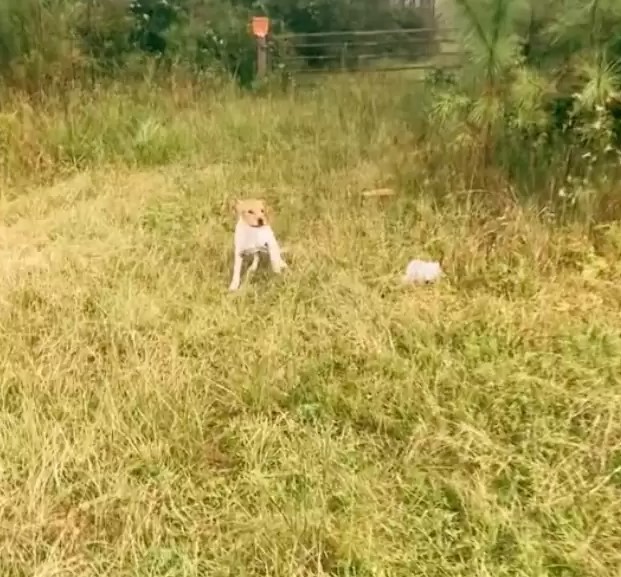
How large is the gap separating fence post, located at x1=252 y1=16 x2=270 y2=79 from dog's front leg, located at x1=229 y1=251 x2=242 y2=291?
13.2ft

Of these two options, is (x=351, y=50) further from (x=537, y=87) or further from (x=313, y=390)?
(x=313, y=390)

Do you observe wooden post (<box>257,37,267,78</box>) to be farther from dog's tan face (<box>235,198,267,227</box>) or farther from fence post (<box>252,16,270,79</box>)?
dog's tan face (<box>235,198,267,227</box>)

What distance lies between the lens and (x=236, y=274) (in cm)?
319

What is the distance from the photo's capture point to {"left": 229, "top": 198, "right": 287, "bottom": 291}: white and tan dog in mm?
3209

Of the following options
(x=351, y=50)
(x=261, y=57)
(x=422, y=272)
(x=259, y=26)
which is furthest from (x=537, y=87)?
(x=351, y=50)

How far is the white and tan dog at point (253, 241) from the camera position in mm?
3209

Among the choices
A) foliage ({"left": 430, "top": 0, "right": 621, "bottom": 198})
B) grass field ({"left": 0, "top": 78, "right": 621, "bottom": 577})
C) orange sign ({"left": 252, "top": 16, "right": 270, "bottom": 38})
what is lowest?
grass field ({"left": 0, "top": 78, "right": 621, "bottom": 577})

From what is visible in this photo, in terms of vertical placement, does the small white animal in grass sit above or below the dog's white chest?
below

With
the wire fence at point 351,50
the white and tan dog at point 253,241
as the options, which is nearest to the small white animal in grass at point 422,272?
the white and tan dog at point 253,241

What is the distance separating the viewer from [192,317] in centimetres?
292

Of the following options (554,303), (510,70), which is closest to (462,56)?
(510,70)

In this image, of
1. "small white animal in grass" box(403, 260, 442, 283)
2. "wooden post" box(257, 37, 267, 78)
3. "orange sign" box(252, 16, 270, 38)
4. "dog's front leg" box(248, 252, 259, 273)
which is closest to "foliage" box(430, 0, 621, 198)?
"small white animal in grass" box(403, 260, 442, 283)

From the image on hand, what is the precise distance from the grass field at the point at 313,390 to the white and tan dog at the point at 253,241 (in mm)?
68

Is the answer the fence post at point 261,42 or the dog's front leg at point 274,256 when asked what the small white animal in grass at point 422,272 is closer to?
the dog's front leg at point 274,256
